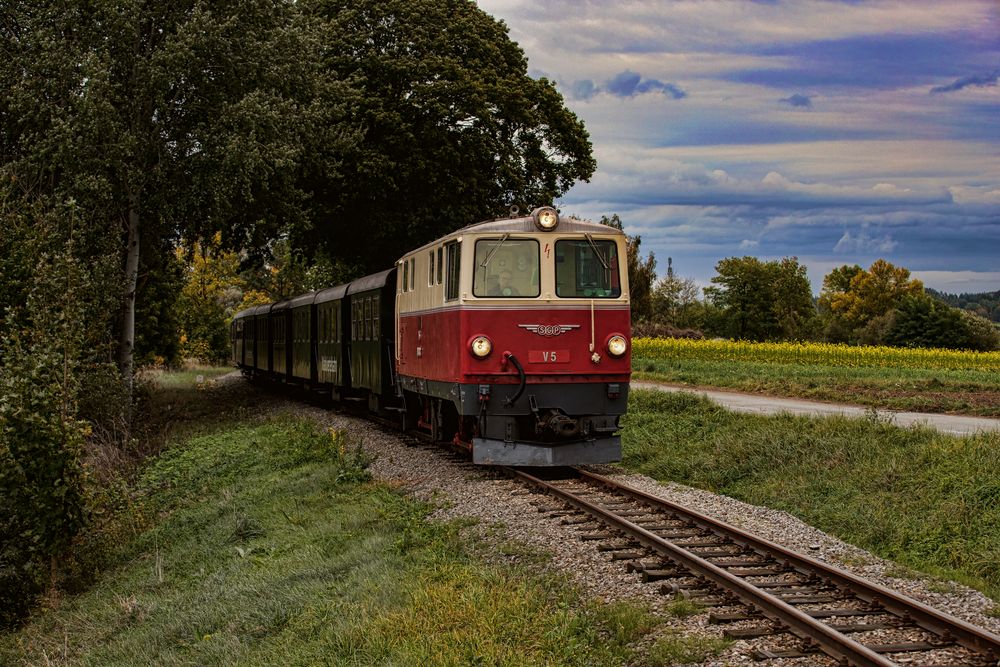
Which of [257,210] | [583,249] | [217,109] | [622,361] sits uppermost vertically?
[217,109]

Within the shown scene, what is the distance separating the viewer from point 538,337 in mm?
13094

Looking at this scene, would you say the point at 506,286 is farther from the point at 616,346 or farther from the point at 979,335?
the point at 979,335

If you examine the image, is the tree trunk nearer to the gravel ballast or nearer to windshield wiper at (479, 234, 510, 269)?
the gravel ballast

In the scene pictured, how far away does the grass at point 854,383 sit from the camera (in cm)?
2208

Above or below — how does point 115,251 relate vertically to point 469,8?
below

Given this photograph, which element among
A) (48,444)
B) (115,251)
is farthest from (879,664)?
(115,251)

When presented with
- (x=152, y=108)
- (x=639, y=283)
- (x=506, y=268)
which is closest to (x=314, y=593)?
(x=506, y=268)

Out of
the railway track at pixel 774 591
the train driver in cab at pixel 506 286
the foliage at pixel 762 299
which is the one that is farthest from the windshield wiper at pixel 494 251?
the foliage at pixel 762 299

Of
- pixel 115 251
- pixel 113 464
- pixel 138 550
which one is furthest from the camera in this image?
pixel 115 251

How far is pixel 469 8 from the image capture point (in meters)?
32.3

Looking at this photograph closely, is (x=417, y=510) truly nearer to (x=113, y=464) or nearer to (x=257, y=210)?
(x=113, y=464)

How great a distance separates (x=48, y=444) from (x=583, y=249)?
24.7 feet

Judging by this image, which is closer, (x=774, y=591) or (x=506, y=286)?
(x=774, y=591)

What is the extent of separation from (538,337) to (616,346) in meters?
1.06
